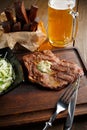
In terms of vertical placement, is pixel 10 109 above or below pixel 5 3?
below

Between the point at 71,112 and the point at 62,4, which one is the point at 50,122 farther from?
the point at 62,4

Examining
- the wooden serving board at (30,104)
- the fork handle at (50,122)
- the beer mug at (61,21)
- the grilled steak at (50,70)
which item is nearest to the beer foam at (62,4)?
the beer mug at (61,21)

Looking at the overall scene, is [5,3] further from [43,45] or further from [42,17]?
[43,45]

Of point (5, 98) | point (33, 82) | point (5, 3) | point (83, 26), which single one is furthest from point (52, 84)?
point (5, 3)

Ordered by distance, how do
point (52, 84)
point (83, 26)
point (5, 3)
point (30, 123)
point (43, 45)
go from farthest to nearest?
point (5, 3) → point (83, 26) → point (43, 45) → point (52, 84) → point (30, 123)

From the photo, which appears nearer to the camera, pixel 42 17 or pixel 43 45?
pixel 43 45

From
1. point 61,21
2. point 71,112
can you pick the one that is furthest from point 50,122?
point 61,21

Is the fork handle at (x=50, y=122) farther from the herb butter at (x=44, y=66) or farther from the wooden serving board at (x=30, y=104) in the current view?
the herb butter at (x=44, y=66)
